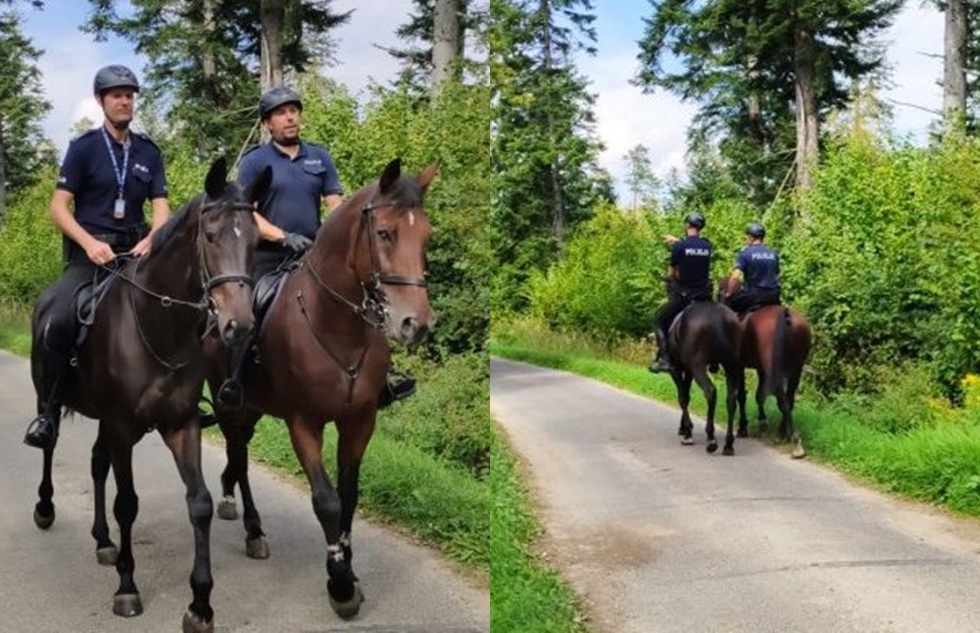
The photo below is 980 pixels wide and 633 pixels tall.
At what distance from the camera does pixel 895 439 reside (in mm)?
8203

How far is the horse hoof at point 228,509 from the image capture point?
5.41m

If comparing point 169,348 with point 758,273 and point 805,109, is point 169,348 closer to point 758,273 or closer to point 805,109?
point 758,273

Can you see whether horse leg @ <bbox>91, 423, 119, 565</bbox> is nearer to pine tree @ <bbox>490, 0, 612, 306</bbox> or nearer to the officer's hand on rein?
the officer's hand on rein

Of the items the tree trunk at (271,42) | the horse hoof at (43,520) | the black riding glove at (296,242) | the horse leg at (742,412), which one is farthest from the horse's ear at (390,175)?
the horse leg at (742,412)

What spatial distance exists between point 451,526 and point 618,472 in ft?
10.9

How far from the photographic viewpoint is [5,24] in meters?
3.71

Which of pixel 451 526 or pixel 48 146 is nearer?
pixel 48 146

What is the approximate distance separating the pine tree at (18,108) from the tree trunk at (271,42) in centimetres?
81

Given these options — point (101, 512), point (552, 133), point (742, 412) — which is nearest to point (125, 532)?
point (101, 512)

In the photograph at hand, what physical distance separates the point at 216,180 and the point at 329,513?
4.27 feet

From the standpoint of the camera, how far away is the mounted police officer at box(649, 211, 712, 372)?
955cm

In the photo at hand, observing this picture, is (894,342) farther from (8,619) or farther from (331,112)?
(8,619)

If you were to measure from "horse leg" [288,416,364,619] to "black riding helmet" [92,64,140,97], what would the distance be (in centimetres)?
140

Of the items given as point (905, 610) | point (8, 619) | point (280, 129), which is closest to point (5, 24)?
point (280, 129)
